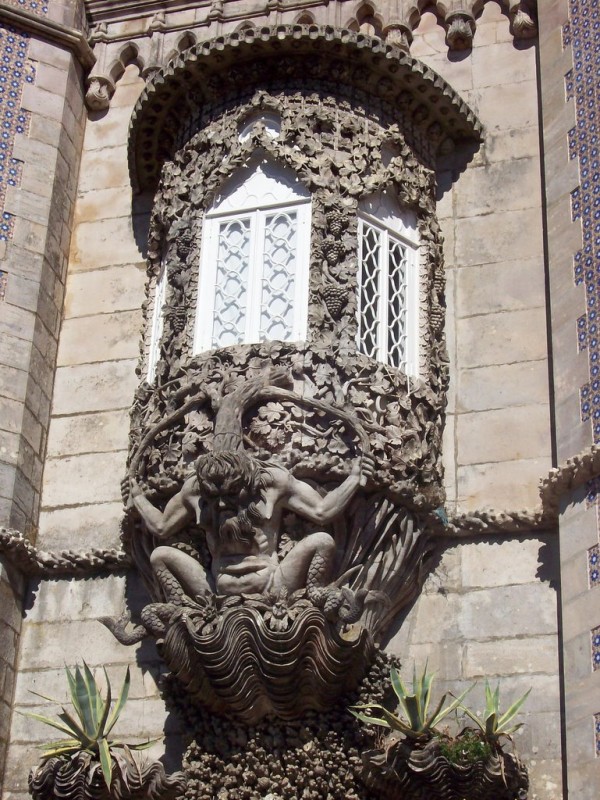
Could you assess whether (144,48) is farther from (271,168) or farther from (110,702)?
(110,702)

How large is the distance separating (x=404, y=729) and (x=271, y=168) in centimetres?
525

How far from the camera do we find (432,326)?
15016mm

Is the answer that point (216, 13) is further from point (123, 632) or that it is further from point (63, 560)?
point (123, 632)

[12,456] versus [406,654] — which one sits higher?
[12,456]

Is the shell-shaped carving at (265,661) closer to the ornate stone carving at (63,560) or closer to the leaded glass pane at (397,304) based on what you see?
the ornate stone carving at (63,560)

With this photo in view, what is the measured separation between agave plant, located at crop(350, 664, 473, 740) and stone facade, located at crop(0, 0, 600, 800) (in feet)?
2.31

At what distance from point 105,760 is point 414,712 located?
232 centimetres

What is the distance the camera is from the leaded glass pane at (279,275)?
1455 centimetres

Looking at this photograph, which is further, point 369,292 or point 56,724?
point 369,292

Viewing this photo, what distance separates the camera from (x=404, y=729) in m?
12.7

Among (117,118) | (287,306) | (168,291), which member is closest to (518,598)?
(287,306)

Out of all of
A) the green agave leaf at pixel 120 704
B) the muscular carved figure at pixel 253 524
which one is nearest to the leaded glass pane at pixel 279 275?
the muscular carved figure at pixel 253 524

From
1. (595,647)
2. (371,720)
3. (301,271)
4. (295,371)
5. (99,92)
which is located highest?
(99,92)

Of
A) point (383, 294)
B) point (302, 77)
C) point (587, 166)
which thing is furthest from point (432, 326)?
point (302, 77)
